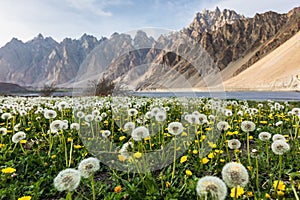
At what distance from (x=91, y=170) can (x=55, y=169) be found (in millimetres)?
1403

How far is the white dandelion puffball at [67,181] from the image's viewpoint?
1714 mm

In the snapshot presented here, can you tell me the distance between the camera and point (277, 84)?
116 metres

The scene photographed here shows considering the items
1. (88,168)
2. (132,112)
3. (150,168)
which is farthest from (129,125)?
(88,168)

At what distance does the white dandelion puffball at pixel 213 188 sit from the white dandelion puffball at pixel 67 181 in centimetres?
86

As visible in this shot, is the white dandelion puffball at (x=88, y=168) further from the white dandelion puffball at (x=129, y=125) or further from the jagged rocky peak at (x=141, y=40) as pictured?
the jagged rocky peak at (x=141, y=40)

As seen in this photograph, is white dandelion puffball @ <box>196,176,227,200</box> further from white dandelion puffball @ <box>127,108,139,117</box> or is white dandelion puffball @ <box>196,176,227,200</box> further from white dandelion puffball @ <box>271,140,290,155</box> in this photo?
white dandelion puffball @ <box>127,108,139,117</box>

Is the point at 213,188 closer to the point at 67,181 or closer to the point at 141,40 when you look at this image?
the point at 67,181

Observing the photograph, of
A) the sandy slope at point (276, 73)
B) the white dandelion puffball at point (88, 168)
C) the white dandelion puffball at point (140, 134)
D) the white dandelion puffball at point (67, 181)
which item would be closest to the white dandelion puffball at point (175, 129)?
the white dandelion puffball at point (140, 134)

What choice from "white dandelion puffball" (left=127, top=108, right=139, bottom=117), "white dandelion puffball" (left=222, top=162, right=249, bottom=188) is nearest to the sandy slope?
"white dandelion puffball" (left=127, top=108, right=139, bottom=117)

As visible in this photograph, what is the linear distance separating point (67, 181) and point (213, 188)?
1.01m

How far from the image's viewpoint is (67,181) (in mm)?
1736

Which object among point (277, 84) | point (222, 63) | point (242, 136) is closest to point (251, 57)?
point (222, 63)

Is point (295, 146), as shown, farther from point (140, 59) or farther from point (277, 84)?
point (277, 84)

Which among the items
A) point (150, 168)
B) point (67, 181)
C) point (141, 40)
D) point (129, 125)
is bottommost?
point (150, 168)
